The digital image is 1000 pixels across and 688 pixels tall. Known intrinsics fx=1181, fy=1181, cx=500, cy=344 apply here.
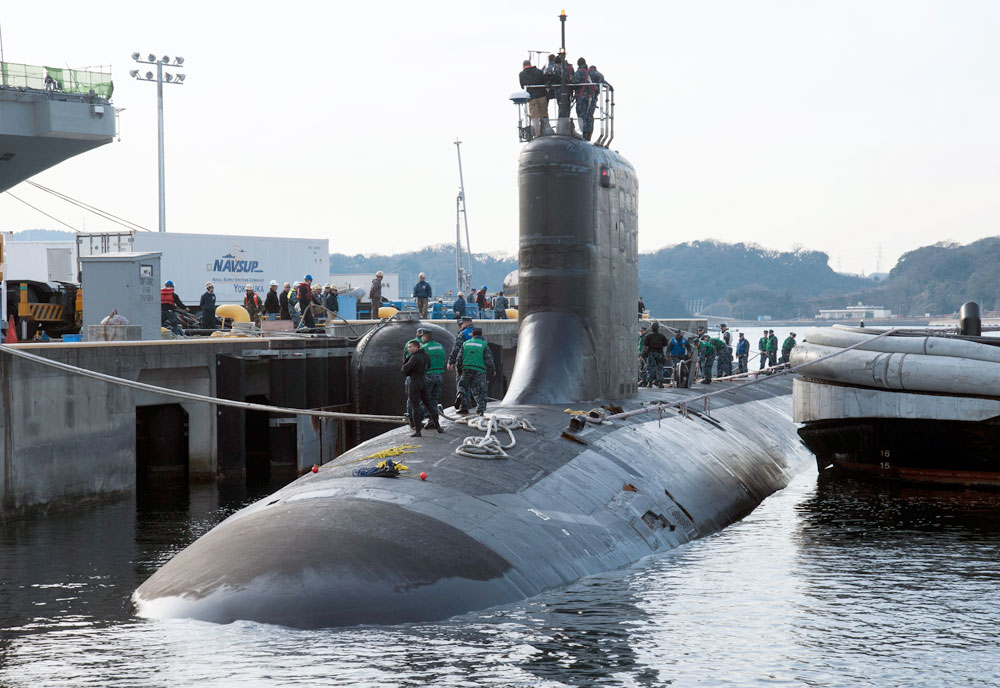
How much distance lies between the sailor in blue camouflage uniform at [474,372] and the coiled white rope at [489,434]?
1.39 feet

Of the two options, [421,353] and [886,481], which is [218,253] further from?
[421,353]

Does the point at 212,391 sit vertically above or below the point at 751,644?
above

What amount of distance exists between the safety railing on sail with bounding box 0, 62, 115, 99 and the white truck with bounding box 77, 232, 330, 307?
718 cm

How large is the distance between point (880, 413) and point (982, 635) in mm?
11730

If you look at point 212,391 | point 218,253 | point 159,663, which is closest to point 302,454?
point 212,391

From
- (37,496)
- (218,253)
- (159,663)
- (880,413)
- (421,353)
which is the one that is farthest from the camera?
(218,253)

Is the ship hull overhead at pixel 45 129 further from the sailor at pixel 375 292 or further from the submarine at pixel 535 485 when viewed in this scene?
the submarine at pixel 535 485

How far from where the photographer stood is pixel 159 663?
10547 mm

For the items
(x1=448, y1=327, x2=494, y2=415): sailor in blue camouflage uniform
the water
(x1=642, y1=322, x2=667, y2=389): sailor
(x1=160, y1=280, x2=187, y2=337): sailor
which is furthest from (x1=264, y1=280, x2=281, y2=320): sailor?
(x1=448, y1=327, x2=494, y2=415): sailor in blue camouflage uniform

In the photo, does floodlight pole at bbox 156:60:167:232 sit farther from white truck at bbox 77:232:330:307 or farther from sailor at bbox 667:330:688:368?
sailor at bbox 667:330:688:368

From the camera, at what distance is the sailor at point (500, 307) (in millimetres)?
46094

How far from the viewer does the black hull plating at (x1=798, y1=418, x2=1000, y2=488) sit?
76.3 feet

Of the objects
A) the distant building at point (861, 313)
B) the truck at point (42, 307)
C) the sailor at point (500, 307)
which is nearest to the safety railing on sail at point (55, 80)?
the truck at point (42, 307)

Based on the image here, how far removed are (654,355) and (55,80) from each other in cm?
2169
